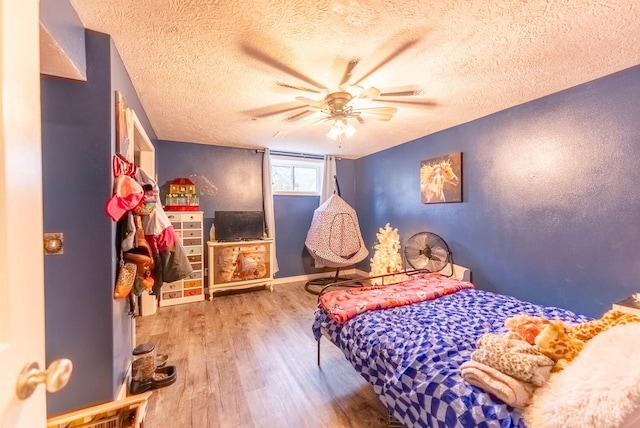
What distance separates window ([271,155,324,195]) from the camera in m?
4.56

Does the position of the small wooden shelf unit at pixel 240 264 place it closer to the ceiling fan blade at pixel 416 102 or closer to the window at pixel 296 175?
the window at pixel 296 175

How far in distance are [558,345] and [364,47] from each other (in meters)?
1.83

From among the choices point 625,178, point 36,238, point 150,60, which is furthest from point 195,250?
point 625,178

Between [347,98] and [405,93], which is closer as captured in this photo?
[347,98]

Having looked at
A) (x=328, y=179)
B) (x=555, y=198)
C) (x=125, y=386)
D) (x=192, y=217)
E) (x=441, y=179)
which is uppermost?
(x=328, y=179)

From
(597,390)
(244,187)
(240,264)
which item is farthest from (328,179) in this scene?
(597,390)

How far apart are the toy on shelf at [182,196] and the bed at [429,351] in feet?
8.42

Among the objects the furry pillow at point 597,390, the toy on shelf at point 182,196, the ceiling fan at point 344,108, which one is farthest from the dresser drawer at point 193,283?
the furry pillow at point 597,390

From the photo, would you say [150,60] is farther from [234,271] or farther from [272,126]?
[234,271]

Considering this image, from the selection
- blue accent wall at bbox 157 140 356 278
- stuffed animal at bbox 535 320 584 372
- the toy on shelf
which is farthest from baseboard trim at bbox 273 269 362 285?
stuffed animal at bbox 535 320 584 372

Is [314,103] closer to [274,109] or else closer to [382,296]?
[274,109]

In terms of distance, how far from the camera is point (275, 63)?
182 cm

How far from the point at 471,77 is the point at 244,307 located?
3.41 meters

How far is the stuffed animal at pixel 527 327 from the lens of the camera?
1.25 m
